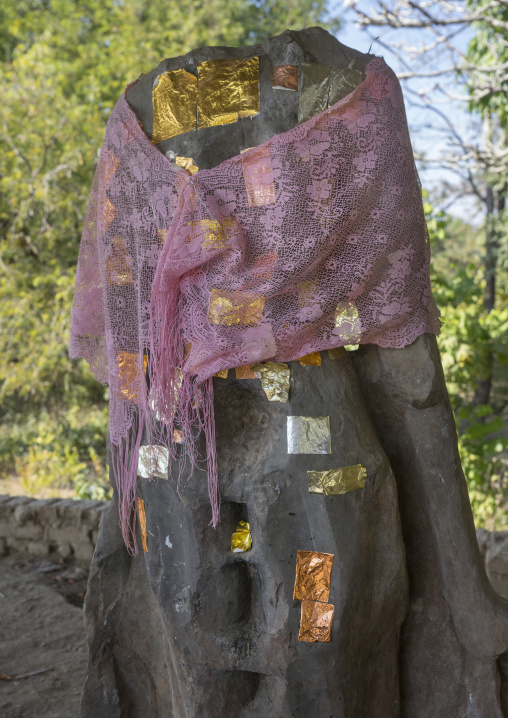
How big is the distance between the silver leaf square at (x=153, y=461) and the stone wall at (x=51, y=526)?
2.33 meters

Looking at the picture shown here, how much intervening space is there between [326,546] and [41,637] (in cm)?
209

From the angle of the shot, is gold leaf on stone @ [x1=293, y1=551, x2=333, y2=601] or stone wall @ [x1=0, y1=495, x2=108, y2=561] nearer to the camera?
gold leaf on stone @ [x1=293, y1=551, x2=333, y2=601]

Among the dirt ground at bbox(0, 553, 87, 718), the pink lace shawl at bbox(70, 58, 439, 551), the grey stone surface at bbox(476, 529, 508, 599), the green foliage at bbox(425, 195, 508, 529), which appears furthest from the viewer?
the green foliage at bbox(425, 195, 508, 529)

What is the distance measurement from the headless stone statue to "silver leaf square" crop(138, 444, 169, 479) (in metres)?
0.03

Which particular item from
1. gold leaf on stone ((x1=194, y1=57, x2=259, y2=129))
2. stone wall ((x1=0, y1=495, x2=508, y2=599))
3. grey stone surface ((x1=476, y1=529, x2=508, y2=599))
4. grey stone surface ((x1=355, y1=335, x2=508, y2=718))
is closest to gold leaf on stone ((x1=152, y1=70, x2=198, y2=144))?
gold leaf on stone ((x1=194, y1=57, x2=259, y2=129))

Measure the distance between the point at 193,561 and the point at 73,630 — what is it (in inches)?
74.7

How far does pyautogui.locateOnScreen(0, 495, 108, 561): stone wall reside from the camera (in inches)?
146

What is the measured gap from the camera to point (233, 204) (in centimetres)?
129

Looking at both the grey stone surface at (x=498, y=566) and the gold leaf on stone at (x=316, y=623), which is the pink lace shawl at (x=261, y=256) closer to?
the gold leaf on stone at (x=316, y=623)

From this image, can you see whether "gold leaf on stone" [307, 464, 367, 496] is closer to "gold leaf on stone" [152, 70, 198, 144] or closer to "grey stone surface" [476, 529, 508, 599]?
"gold leaf on stone" [152, 70, 198, 144]

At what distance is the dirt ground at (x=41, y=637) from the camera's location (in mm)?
2354

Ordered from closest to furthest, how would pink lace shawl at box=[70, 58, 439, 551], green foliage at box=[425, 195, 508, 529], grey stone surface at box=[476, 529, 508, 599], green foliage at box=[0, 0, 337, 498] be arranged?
pink lace shawl at box=[70, 58, 439, 551]
grey stone surface at box=[476, 529, 508, 599]
green foliage at box=[425, 195, 508, 529]
green foliage at box=[0, 0, 337, 498]

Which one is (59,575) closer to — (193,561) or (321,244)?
(193,561)

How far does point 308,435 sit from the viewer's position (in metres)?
1.38
